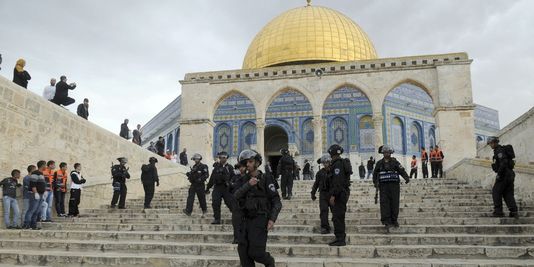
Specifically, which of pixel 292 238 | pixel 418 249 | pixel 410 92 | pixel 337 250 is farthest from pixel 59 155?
pixel 410 92

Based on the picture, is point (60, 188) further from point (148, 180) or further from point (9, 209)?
point (148, 180)

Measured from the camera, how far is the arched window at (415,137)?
2519 centimetres

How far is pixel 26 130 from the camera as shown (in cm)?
790

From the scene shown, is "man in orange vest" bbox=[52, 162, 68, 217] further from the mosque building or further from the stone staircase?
the mosque building

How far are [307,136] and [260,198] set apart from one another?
21.1 meters

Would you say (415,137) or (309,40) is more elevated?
(309,40)

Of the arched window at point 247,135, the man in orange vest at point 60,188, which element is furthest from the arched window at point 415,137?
the man in orange vest at point 60,188

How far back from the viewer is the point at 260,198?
151 inches

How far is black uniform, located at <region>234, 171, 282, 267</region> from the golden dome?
1965 cm

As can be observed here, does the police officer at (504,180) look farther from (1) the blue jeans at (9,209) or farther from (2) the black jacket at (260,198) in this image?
(1) the blue jeans at (9,209)

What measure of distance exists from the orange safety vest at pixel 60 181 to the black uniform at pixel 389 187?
17.8 feet

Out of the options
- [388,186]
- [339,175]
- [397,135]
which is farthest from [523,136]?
[397,135]

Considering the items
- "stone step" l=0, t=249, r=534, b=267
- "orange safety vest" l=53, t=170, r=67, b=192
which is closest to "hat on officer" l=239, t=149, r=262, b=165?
"stone step" l=0, t=249, r=534, b=267

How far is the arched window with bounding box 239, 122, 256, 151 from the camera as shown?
82.4 feet
